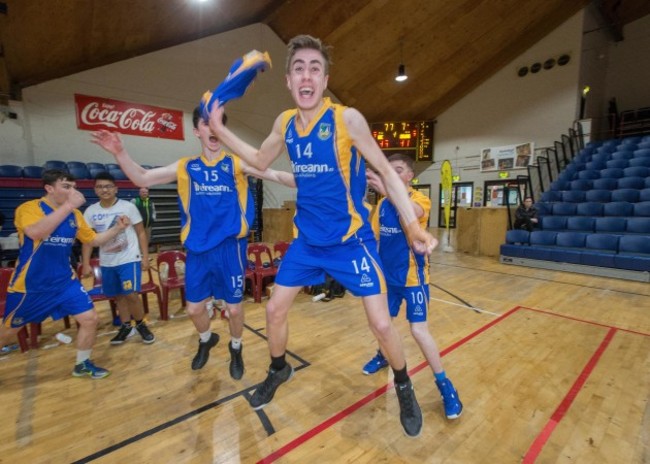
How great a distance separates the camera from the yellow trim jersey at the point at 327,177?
1.82 m

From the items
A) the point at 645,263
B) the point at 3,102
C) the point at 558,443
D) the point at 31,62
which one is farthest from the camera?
the point at 3,102

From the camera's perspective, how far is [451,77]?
15039mm

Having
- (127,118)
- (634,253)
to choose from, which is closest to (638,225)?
→ (634,253)

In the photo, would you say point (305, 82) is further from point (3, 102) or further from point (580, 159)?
point (580, 159)

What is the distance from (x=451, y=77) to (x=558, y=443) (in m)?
16.2

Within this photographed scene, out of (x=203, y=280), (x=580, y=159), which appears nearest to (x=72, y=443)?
(x=203, y=280)

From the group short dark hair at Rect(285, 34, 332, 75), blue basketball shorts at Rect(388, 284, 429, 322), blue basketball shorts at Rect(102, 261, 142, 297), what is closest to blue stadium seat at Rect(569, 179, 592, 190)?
blue basketball shorts at Rect(388, 284, 429, 322)

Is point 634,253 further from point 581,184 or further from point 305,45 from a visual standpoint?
point 305,45

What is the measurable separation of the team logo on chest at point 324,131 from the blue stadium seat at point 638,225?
8.95m

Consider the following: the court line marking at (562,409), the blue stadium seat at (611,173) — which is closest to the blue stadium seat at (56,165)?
the court line marking at (562,409)

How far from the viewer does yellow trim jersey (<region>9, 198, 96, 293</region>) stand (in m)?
2.62

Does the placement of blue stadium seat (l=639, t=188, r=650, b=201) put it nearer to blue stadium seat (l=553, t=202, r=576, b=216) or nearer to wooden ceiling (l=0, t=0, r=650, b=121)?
blue stadium seat (l=553, t=202, r=576, b=216)

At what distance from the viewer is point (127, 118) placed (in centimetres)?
1088

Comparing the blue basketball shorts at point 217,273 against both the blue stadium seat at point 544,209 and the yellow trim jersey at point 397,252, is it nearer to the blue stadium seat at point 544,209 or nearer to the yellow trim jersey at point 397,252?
the yellow trim jersey at point 397,252
